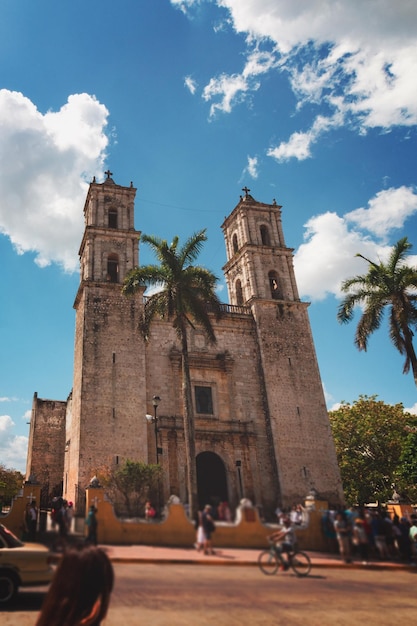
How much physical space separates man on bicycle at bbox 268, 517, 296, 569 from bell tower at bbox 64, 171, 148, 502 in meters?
19.8

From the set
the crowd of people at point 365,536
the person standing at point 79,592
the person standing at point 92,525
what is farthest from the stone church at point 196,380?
the person standing at point 79,592

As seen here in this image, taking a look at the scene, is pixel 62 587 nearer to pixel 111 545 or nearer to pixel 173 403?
pixel 111 545

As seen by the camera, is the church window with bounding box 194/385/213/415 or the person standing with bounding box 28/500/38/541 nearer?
the person standing with bounding box 28/500/38/541

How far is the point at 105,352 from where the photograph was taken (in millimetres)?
26109

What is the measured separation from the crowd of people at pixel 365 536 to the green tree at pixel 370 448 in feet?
103

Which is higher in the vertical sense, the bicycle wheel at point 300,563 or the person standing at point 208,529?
the person standing at point 208,529

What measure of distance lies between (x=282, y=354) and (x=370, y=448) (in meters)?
12.9

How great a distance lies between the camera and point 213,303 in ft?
42.9

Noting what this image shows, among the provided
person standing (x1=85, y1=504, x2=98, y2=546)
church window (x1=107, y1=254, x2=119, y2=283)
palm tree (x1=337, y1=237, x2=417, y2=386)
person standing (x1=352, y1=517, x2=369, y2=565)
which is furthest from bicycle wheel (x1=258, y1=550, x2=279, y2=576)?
church window (x1=107, y1=254, x2=119, y2=283)

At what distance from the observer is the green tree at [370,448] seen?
34500 mm

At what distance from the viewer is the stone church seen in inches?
968

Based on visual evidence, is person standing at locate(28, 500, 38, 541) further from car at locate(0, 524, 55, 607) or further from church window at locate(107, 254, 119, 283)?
church window at locate(107, 254, 119, 283)

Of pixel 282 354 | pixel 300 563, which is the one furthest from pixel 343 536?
pixel 282 354

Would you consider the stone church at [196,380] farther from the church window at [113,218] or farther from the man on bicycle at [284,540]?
the man on bicycle at [284,540]
